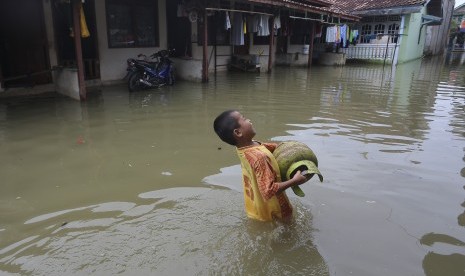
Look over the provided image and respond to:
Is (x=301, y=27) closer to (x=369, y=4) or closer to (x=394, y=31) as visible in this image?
(x=369, y=4)

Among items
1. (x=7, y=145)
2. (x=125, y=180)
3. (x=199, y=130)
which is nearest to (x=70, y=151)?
(x=7, y=145)

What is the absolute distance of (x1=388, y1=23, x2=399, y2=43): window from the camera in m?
21.0

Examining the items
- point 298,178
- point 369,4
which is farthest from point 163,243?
point 369,4

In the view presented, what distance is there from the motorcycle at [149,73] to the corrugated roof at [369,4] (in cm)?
1508

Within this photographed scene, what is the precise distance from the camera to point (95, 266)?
271 centimetres

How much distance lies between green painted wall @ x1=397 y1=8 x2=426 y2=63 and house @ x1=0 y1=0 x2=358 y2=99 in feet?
28.9

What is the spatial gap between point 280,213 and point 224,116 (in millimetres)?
946

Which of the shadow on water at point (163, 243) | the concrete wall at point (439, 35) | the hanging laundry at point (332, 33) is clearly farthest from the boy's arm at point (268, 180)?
the concrete wall at point (439, 35)

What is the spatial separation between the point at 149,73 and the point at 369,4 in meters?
16.8

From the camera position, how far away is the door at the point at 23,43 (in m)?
8.88

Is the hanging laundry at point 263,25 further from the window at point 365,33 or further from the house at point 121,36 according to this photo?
the window at point 365,33

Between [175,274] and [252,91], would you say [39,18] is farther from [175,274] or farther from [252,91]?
[175,274]

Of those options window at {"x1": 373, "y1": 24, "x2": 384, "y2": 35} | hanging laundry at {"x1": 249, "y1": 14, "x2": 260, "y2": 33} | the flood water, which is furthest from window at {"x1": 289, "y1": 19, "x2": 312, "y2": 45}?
the flood water

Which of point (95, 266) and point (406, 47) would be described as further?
point (406, 47)
